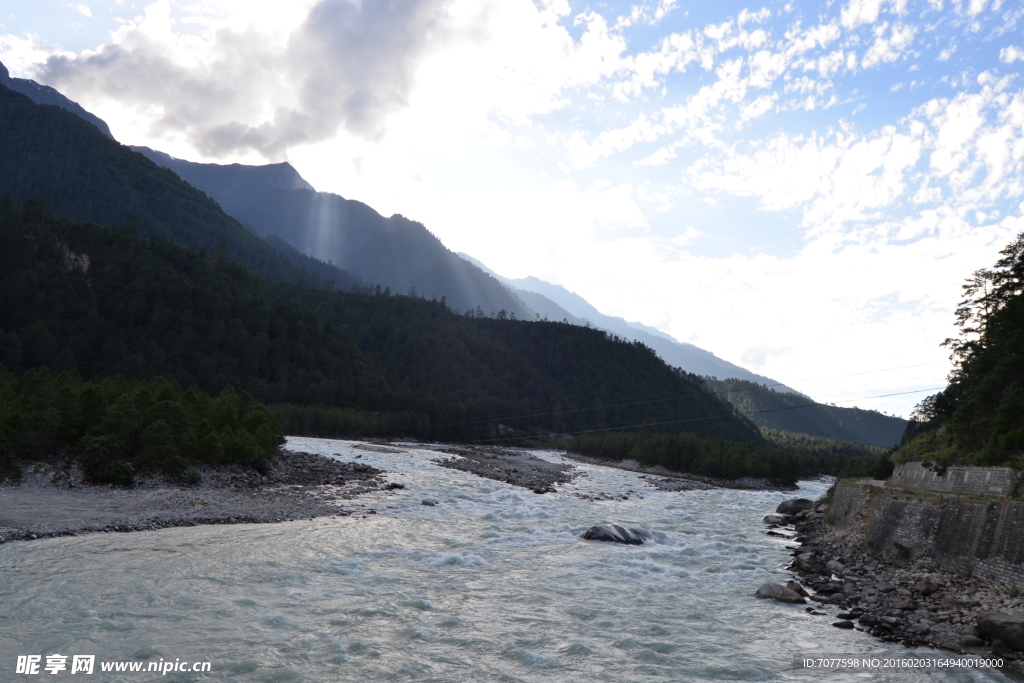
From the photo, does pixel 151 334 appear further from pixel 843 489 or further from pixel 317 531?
pixel 843 489

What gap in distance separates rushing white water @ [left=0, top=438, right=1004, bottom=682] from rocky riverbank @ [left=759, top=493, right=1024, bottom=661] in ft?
3.96

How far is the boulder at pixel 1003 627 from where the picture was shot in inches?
597

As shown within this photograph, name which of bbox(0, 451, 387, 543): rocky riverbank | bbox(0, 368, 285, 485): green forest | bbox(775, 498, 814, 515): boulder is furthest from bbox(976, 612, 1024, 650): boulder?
bbox(0, 368, 285, 485): green forest

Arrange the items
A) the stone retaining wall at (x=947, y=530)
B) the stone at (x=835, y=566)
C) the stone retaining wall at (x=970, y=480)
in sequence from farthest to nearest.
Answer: the stone at (x=835, y=566)
the stone retaining wall at (x=970, y=480)
the stone retaining wall at (x=947, y=530)

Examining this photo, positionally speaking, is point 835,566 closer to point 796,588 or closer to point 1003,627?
point 796,588

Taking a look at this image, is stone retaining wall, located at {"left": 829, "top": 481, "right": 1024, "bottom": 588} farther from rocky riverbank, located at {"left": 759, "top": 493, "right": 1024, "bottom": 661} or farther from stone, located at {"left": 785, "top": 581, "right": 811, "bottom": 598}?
stone, located at {"left": 785, "top": 581, "right": 811, "bottom": 598}

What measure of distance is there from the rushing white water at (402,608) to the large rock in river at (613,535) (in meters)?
0.95

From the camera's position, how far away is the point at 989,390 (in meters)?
35.2

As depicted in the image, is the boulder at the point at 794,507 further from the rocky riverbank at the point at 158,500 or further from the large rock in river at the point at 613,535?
the rocky riverbank at the point at 158,500

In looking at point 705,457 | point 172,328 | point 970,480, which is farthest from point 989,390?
point 172,328

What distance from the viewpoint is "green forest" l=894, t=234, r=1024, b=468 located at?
29.2 meters

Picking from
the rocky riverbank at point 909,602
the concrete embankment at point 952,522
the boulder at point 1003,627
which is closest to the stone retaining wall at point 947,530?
the concrete embankment at point 952,522

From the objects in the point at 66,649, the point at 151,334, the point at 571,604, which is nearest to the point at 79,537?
the point at 66,649

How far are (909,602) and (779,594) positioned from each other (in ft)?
13.6
